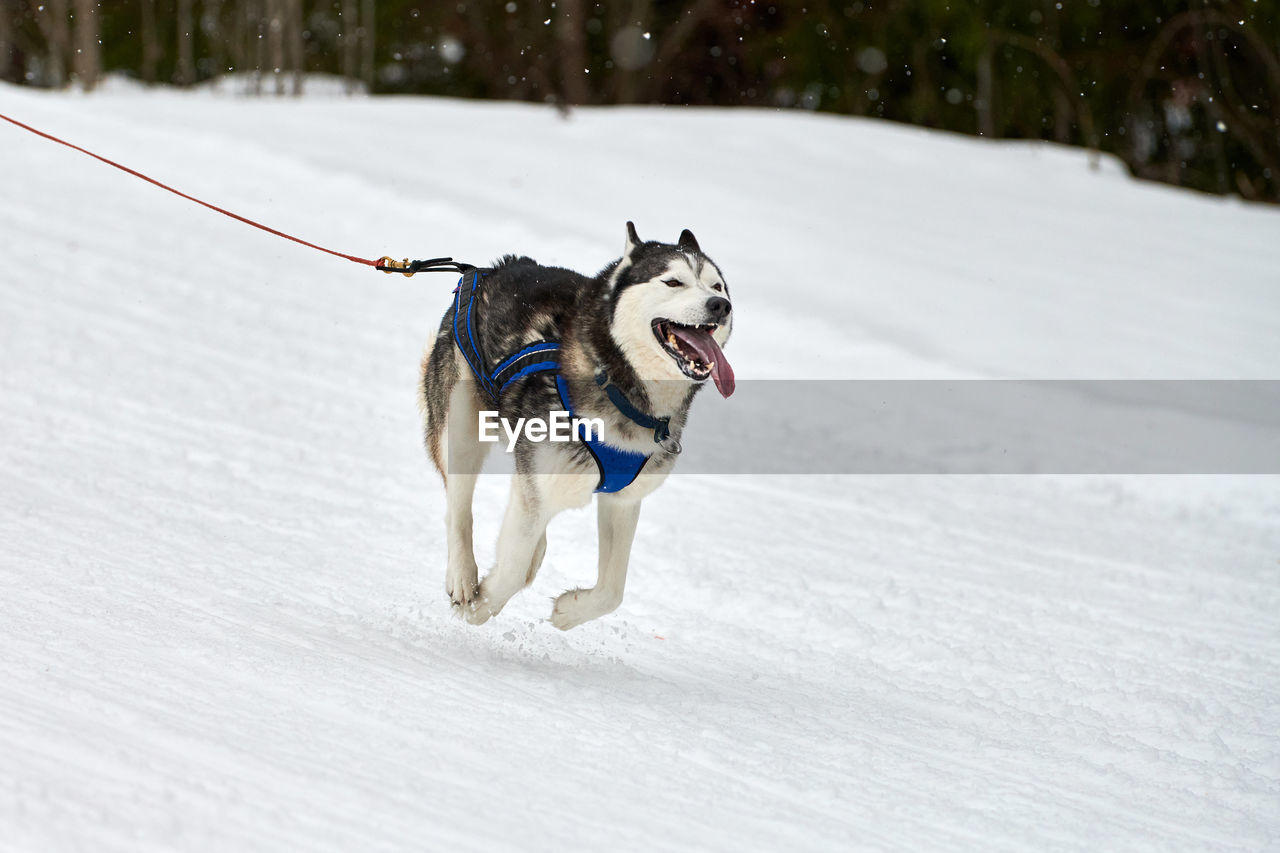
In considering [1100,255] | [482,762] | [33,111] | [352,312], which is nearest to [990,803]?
[482,762]

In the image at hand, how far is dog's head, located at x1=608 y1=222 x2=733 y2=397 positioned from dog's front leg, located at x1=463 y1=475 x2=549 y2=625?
1.68 ft

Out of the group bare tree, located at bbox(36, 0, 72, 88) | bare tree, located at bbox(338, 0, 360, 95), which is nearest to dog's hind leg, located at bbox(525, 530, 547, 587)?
bare tree, located at bbox(338, 0, 360, 95)

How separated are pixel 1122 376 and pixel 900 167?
20.3ft

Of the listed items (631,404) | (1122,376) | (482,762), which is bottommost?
(1122,376)

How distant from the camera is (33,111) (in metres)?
12.4

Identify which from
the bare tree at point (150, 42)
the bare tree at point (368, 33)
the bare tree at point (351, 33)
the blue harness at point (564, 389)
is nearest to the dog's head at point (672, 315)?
the blue harness at point (564, 389)

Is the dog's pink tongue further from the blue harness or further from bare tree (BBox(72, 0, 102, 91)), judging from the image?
bare tree (BBox(72, 0, 102, 91))

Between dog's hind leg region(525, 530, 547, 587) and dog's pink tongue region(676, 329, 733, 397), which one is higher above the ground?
dog's pink tongue region(676, 329, 733, 397)

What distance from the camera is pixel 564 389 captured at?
374 cm

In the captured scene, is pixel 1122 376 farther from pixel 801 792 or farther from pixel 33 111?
pixel 33 111

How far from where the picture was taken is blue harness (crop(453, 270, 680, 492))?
143 inches

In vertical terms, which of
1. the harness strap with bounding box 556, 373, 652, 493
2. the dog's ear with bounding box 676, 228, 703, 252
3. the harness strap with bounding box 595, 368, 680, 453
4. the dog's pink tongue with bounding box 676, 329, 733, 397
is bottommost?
the harness strap with bounding box 556, 373, 652, 493

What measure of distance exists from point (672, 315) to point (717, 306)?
0.43 ft

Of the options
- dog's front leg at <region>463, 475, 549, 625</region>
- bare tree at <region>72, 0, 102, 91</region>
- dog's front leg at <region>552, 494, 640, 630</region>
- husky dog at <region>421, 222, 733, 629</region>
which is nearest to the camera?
husky dog at <region>421, 222, 733, 629</region>
